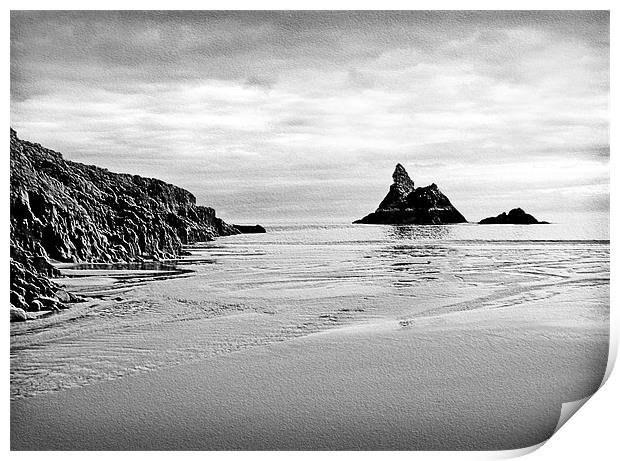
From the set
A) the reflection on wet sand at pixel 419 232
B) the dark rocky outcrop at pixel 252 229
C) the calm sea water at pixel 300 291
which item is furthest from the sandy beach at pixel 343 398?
the dark rocky outcrop at pixel 252 229

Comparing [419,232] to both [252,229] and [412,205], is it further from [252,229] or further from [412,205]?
[252,229]

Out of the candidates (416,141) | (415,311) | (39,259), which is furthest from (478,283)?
(39,259)

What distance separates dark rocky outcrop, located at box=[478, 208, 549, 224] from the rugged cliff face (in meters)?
1.05

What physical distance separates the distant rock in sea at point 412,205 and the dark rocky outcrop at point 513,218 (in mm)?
109

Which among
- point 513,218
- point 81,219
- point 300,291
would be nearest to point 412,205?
point 513,218

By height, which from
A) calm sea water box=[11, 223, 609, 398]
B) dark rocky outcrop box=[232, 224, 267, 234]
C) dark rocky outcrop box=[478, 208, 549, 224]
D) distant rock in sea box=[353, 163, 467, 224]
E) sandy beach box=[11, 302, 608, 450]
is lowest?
sandy beach box=[11, 302, 608, 450]

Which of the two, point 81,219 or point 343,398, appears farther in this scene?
point 81,219

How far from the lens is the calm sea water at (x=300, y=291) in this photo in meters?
2.74

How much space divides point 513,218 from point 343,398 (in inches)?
38.9

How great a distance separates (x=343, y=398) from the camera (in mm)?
2746

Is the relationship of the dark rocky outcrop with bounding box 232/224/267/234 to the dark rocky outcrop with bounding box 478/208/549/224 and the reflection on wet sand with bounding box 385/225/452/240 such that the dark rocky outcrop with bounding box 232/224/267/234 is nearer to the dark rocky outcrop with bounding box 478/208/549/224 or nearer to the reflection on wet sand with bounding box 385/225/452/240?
the reflection on wet sand with bounding box 385/225/452/240

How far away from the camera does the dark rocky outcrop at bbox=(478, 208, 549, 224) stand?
112 inches

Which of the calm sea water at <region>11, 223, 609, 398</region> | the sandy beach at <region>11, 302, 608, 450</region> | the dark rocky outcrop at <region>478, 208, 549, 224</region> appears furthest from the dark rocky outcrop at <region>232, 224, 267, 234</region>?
the dark rocky outcrop at <region>478, 208, 549, 224</region>
